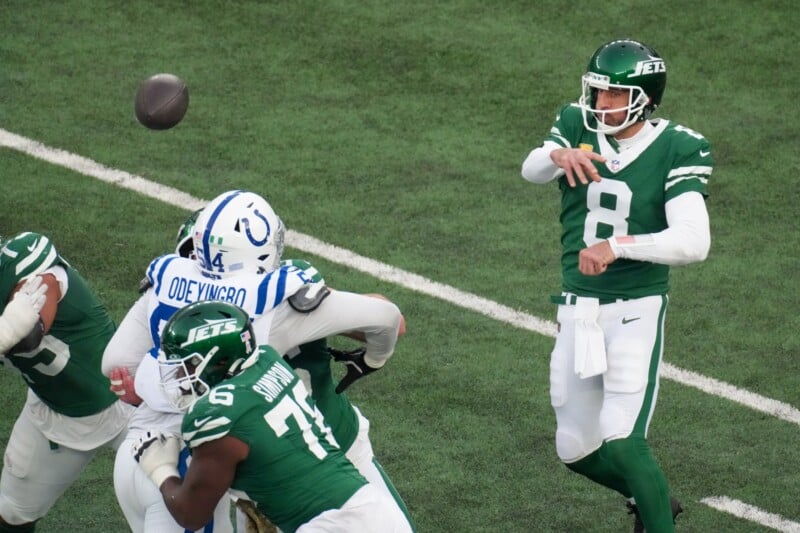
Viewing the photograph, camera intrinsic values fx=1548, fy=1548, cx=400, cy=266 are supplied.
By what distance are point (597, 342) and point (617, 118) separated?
0.88 metres

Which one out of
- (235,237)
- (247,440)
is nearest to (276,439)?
(247,440)

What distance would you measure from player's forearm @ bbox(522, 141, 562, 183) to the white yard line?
64.0 inches

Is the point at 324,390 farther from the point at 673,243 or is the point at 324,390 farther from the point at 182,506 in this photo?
the point at 673,243

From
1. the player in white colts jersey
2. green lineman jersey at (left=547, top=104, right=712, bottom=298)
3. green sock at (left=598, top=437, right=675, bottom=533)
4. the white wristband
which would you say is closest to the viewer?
the white wristband

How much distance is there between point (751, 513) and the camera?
661cm

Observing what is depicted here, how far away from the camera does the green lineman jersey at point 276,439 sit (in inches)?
184

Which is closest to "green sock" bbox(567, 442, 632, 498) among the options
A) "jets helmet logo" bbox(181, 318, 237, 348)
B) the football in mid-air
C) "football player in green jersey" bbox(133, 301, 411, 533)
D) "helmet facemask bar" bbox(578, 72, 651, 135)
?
"helmet facemask bar" bbox(578, 72, 651, 135)

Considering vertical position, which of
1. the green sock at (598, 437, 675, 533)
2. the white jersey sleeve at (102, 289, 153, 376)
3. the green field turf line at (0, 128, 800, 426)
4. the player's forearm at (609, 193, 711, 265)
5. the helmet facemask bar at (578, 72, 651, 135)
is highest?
the helmet facemask bar at (578, 72, 651, 135)

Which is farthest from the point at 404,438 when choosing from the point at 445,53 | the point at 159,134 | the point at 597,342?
the point at 445,53

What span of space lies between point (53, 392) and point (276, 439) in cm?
171

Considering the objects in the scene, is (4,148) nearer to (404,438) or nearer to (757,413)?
(404,438)

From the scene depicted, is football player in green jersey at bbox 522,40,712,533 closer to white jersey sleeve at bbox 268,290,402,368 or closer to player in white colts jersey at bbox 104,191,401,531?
white jersey sleeve at bbox 268,290,402,368

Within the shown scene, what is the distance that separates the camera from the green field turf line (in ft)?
24.8

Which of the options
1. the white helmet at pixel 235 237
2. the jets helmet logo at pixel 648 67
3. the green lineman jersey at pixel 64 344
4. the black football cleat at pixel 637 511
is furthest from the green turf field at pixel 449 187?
the jets helmet logo at pixel 648 67
